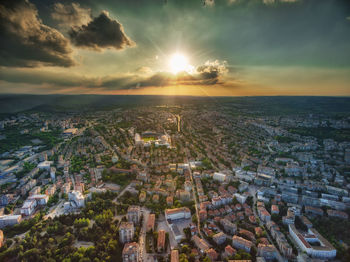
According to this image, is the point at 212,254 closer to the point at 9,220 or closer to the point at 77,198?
Answer: the point at 77,198

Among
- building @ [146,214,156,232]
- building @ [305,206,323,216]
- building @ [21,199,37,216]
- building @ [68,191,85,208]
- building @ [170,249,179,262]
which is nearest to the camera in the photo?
building @ [170,249,179,262]

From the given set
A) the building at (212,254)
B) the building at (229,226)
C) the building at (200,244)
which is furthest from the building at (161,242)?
the building at (229,226)

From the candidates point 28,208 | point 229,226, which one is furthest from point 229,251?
point 28,208

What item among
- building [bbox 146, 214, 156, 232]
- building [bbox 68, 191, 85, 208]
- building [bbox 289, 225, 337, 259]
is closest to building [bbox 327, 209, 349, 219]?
building [bbox 289, 225, 337, 259]

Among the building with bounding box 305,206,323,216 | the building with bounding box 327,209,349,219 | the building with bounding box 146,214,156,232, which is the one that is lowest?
the building with bounding box 146,214,156,232

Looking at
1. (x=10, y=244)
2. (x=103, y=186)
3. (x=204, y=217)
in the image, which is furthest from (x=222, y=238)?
(x=10, y=244)

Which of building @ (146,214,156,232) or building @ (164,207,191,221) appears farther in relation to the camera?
building @ (164,207,191,221)

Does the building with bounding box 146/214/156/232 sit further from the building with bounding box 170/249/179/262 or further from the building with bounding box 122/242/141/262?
the building with bounding box 170/249/179/262
